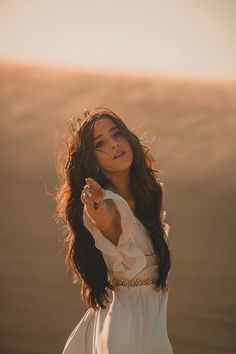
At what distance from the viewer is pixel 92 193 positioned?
317 centimetres

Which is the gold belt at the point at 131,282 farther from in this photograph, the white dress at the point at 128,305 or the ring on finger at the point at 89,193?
the ring on finger at the point at 89,193

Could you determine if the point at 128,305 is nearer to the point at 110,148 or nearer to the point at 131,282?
the point at 131,282

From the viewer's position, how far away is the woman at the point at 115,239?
335 cm

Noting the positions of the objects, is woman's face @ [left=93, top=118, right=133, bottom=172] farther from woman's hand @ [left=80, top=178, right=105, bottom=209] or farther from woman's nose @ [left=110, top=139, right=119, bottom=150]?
woman's hand @ [left=80, top=178, right=105, bottom=209]

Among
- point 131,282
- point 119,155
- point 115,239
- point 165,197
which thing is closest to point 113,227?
point 115,239

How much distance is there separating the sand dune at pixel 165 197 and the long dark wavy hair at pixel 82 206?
2.41 meters

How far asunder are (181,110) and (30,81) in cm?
382

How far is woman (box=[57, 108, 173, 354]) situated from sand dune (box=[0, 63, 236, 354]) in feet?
8.03

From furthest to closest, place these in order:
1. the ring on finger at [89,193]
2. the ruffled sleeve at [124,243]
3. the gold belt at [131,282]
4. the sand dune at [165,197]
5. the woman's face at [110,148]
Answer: the sand dune at [165,197] → the woman's face at [110,148] → the gold belt at [131,282] → the ruffled sleeve at [124,243] → the ring on finger at [89,193]

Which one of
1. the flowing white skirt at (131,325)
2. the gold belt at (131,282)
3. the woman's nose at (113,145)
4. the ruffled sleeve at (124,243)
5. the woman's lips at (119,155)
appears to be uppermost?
the woman's nose at (113,145)

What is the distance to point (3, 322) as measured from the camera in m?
8.56

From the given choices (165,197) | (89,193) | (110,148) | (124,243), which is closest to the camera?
(89,193)

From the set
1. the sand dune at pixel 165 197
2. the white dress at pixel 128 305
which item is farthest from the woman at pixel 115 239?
the sand dune at pixel 165 197

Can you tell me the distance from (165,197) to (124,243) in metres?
8.96
